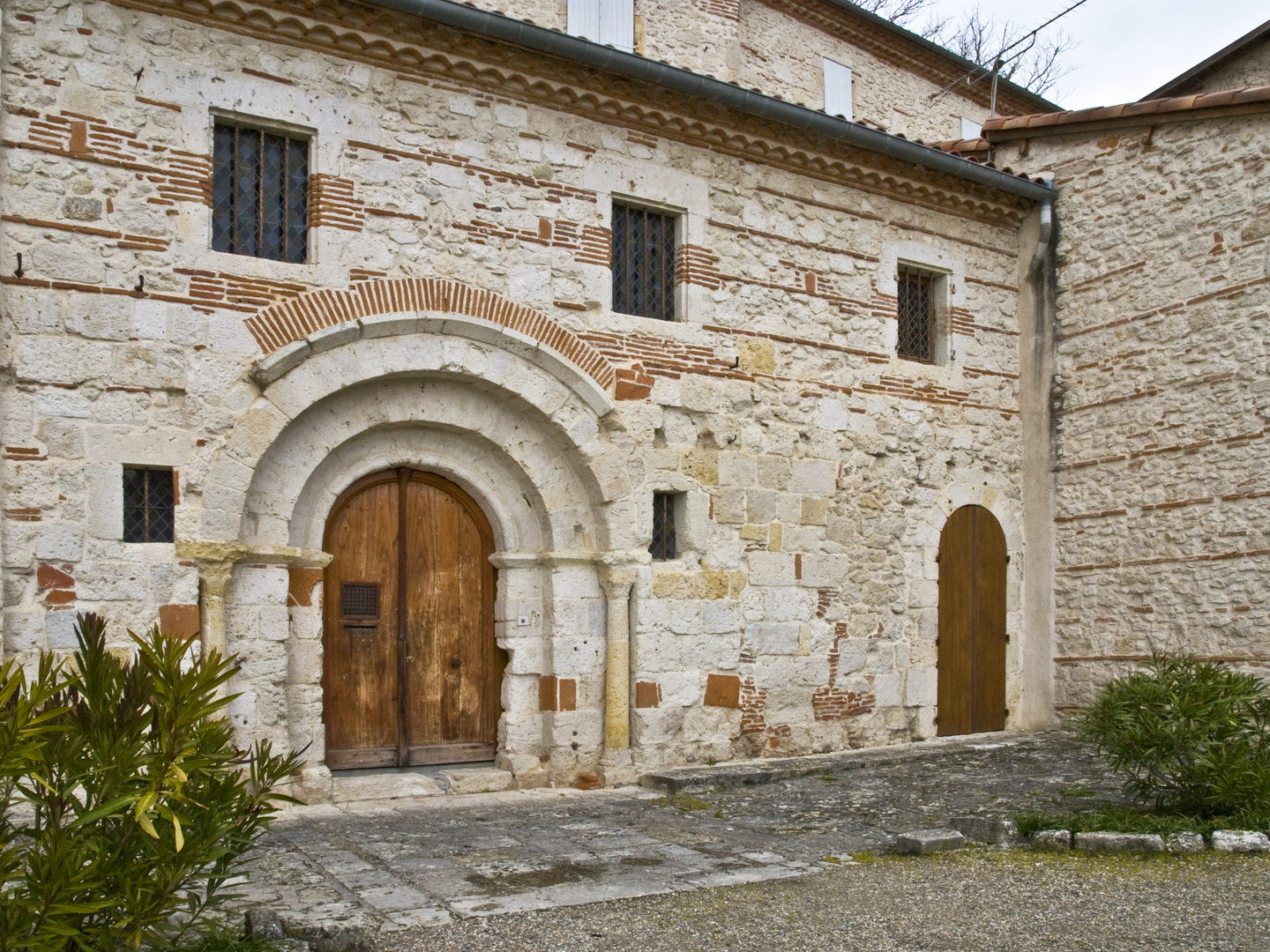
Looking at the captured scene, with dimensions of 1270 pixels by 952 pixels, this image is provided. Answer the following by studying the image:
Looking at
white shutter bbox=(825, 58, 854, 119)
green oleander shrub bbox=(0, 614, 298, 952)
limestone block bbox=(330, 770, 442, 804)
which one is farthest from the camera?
white shutter bbox=(825, 58, 854, 119)

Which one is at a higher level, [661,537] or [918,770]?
[661,537]

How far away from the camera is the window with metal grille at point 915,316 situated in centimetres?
998

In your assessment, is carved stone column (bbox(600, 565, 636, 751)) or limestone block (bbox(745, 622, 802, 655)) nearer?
carved stone column (bbox(600, 565, 636, 751))

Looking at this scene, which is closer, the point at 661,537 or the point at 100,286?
the point at 100,286

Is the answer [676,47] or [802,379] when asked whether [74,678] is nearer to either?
[802,379]

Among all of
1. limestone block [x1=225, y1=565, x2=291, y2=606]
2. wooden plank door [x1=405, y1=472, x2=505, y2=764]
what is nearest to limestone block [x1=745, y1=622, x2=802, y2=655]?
wooden plank door [x1=405, y1=472, x2=505, y2=764]

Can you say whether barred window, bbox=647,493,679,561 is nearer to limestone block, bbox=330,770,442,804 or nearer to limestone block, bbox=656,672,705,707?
limestone block, bbox=656,672,705,707

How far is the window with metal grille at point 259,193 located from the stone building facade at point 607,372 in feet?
0.26

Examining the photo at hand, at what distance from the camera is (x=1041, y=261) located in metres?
10.5

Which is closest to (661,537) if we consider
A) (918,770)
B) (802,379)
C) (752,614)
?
(752,614)

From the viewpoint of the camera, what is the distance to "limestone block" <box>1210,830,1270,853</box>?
18.3 ft

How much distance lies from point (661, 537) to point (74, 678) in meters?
5.42

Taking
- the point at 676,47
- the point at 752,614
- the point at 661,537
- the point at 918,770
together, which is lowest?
the point at 918,770

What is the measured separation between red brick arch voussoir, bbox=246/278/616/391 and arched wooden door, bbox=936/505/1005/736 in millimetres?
3859
